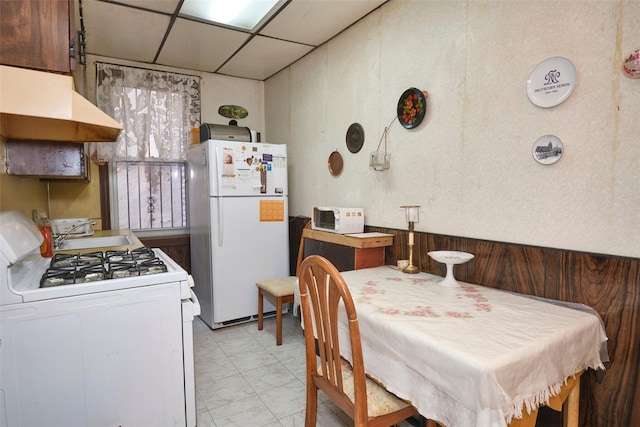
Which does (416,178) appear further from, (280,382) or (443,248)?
(280,382)

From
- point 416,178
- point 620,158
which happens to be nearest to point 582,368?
point 620,158

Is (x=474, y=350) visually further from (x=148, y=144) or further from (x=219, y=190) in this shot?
(x=148, y=144)

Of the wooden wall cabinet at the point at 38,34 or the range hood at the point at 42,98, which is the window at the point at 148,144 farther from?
the wooden wall cabinet at the point at 38,34

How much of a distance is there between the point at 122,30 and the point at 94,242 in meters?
1.77

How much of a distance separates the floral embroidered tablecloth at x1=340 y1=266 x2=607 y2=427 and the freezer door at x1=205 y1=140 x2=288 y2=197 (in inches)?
74.9

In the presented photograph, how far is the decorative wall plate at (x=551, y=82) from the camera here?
5.04 ft

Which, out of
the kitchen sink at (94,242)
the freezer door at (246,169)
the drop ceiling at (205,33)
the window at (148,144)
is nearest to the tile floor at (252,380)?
the kitchen sink at (94,242)

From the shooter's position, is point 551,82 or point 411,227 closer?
point 551,82

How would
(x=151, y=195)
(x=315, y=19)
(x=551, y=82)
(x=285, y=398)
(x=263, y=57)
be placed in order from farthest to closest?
1. (x=151, y=195)
2. (x=263, y=57)
3. (x=315, y=19)
4. (x=285, y=398)
5. (x=551, y=82)

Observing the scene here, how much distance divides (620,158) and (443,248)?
94 cm

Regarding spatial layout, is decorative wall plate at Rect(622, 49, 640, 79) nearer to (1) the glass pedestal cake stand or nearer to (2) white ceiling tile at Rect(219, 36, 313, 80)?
(1) the glass pedestal cake stand

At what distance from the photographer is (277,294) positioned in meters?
2.82

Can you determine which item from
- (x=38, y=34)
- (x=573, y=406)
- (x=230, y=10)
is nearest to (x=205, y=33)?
(x=230, y=10)

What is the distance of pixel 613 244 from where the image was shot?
56.0 inches
